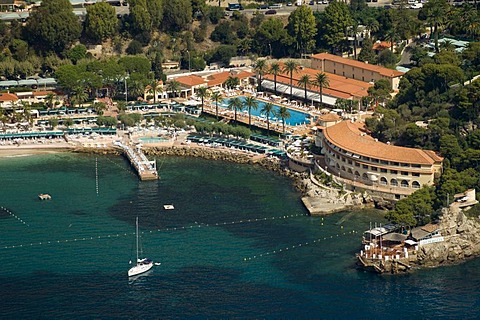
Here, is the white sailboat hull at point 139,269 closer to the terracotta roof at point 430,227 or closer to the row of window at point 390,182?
the terracotta roof at point 430,227

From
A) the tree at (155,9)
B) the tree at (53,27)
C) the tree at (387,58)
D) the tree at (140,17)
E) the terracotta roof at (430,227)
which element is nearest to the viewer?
the terracotta roof at (430,227)

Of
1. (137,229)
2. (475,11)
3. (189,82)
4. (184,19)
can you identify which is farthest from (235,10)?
(137,229)

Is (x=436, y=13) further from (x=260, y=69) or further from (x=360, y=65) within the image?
(x=260, y=69)

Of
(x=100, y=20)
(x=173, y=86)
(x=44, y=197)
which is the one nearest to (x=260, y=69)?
(x=173, y=86)

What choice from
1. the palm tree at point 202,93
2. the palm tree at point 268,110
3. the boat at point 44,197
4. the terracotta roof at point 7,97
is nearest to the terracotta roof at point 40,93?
the terracotta roof at point 7,97

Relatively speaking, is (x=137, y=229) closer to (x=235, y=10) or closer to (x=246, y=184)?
(x=246, y=184)

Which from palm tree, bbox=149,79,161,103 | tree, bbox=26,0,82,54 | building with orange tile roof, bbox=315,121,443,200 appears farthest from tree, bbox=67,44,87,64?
building with orange tile roof, bbox=315,121,443,200

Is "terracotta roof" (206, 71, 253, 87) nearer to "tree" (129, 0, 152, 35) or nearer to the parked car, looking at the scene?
"tree" (129, 0, 152, 35)
